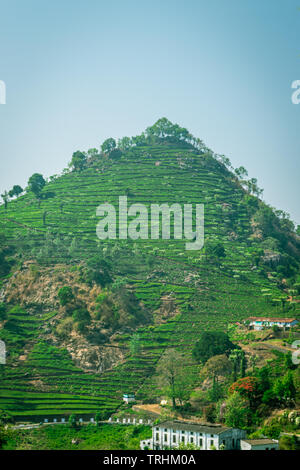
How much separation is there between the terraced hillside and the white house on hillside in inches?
97.9

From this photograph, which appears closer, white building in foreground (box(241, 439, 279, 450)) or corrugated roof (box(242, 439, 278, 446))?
white building in foreground (box(241, 439, 279, 450))

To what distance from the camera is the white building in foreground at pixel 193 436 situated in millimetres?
42688

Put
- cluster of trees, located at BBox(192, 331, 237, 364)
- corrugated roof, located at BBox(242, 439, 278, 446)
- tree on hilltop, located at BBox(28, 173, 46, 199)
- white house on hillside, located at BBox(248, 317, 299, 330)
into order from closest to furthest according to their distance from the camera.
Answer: corrugated roof, located at BBox(242, 439, 278, 446) < cluster of trees, located at BBox(192, 331, 237, 364) < white house on hillside, located at BBox(248, 317, 299, 330) < tree on hilltop, located at BBox(28, 173, 46, 199)

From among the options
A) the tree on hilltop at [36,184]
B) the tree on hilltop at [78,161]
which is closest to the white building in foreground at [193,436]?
the tree on hilltop at [36,184]

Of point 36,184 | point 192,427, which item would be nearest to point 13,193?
point 36,184

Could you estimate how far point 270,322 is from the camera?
232 feet

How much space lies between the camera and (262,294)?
80.6 m

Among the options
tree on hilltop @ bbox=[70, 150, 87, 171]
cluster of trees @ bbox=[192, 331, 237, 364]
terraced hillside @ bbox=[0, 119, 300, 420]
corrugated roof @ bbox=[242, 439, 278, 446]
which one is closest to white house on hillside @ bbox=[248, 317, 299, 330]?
terraced hillside @ bbox=[0, 119, 300, 420]

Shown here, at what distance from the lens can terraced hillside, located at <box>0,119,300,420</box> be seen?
205 ft

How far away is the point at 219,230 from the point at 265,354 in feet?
118

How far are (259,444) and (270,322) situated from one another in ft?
99.0

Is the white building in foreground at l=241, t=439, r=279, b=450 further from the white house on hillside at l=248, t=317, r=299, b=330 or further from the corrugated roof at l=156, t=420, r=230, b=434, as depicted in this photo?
the white house on hillside at l=248, t=317, r=299, b=330
